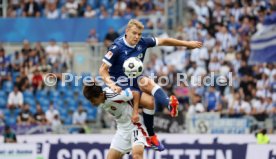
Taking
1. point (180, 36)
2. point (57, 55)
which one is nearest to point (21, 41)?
point (57, 55)

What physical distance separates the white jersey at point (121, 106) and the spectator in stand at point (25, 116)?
1235 cm

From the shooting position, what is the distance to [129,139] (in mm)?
15367

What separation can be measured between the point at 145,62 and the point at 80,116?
3.02m

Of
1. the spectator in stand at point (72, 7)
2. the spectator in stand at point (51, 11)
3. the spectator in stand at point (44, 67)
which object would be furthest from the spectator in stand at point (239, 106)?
the spectator in stand at point (51, 11)

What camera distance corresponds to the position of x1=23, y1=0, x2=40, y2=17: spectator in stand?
3203 centimetres

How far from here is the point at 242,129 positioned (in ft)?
83.0

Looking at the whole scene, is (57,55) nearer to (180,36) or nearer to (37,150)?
(180,36)

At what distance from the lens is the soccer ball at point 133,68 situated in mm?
15000

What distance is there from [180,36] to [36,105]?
4653 mm

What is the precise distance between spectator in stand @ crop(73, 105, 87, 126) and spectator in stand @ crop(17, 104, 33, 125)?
1169mm

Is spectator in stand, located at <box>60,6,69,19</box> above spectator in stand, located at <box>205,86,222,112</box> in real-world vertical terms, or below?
above

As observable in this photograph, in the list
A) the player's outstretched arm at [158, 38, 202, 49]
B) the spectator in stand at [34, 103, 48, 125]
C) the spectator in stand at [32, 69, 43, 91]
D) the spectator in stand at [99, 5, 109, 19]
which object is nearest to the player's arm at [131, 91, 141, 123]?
the player's outstretched arm at [158, 38, 202, 49]

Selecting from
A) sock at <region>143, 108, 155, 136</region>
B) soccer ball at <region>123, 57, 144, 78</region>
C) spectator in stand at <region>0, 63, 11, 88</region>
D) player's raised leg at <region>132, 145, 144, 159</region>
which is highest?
soccer ball at <region>123, 57, 144, 78</region>

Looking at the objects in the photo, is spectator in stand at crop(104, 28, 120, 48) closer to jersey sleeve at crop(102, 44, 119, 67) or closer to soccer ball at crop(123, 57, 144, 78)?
jersey sleeve at crop(102, 44, 119, 67)
